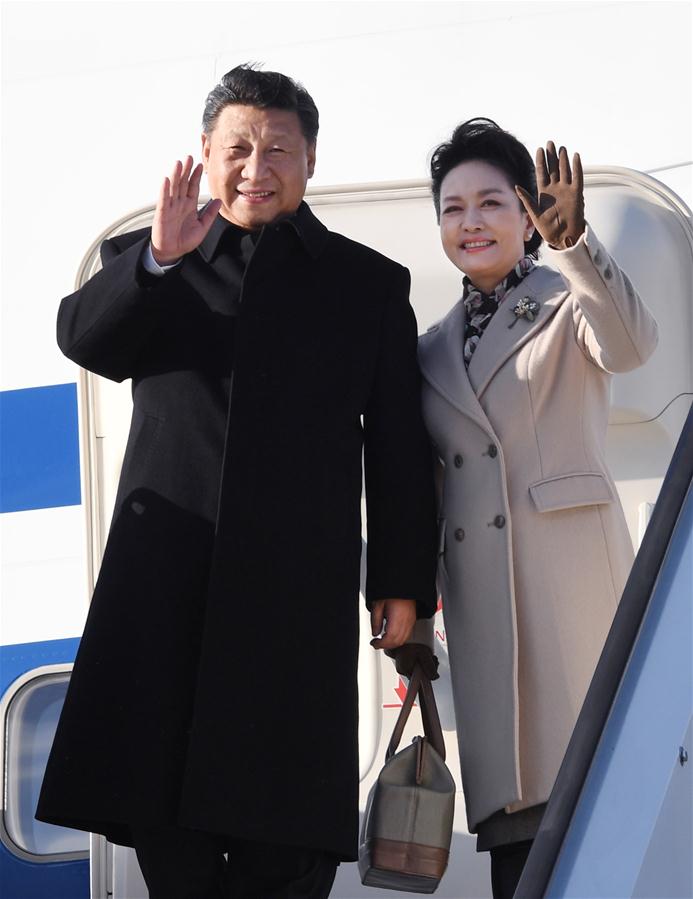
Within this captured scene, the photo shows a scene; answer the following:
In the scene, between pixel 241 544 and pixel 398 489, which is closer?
pixel 241 544

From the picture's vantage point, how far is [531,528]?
2426 millimetres

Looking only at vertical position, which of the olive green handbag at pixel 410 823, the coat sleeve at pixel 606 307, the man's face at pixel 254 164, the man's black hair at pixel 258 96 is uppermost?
the man's black hair at pixel 258 96

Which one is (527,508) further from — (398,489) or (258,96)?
(258,96)

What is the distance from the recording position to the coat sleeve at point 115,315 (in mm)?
2281

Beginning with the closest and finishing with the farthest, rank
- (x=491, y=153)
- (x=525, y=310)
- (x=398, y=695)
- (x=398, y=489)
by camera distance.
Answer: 1. (x=398, y=489)
2. (x=525, y=310)
3. (x=491, y=153)
4. (x=398, y=695)

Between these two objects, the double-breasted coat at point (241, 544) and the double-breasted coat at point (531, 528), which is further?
the double-breasted coat at point (531, 528)

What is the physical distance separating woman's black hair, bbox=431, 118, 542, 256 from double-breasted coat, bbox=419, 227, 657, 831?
0.90 ft

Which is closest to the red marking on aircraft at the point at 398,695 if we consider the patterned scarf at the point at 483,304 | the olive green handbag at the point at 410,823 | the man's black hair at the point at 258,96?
the olive green handbag at the point at 410,823

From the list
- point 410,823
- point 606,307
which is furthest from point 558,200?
point 410,823

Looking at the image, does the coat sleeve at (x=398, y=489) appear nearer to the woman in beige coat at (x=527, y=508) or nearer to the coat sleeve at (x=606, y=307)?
the woman in beige coat at (x=527, y=508)

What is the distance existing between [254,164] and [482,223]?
0.45 m

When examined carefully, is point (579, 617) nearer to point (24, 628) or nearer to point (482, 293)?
point (482, 293)

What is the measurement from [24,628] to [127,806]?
1172 millimetres

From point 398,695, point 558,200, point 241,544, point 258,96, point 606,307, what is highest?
point 258,96
